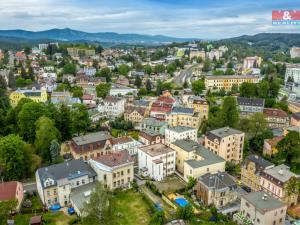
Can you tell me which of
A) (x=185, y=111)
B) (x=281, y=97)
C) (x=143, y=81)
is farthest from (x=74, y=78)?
(x=281, y=97)

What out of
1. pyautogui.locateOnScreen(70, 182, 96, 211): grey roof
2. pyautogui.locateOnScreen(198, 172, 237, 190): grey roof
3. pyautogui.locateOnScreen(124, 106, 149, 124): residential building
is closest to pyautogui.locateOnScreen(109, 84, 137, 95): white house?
pyautogui.locateOnScreen(124, 106, 149, 124): residential building

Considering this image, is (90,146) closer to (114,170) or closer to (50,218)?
(114,170)

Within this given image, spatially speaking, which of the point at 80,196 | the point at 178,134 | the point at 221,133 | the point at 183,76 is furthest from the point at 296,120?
the point at 183,76

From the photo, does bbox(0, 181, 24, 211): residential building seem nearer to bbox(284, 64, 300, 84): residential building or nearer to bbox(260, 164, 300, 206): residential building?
bbox(260, 164, 300, 206): residential building

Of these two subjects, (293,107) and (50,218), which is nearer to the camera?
(50,218)

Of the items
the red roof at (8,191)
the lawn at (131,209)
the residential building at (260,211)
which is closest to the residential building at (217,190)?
the residential building at (260,211)

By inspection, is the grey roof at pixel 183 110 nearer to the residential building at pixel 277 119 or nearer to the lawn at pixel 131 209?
the residential building at pixel 277 119
